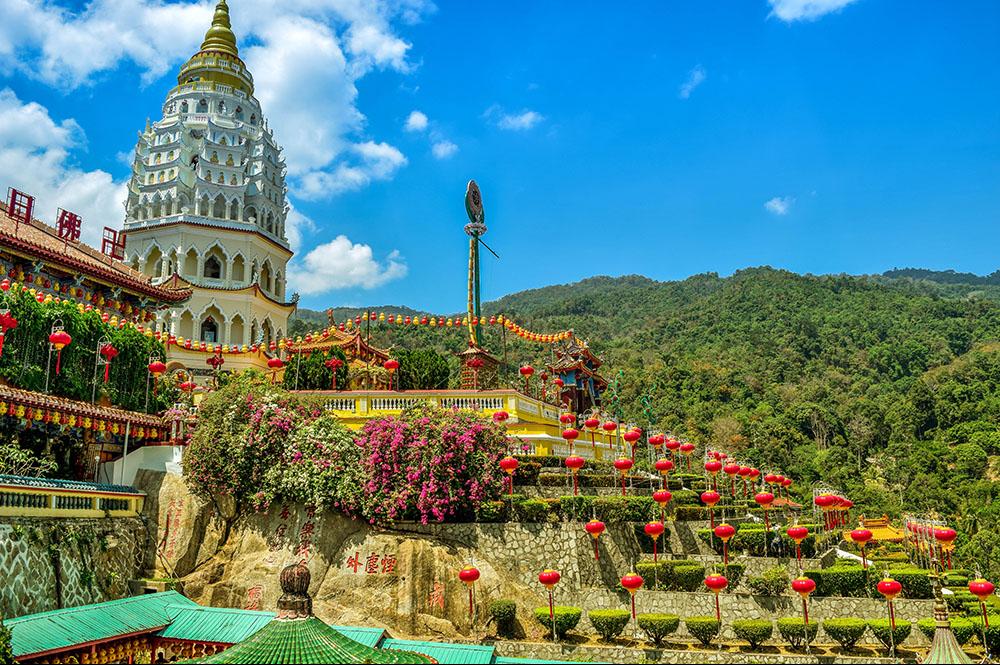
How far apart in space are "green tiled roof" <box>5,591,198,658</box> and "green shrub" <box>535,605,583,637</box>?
883 cm

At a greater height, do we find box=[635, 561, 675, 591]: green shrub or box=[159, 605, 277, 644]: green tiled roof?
box=[635, 561, 675, 591]: green shrub

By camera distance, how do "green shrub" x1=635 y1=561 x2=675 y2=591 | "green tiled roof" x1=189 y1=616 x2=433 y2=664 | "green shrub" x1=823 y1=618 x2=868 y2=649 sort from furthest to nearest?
"green shrub" x1=635 y1=561 x2=675 y2=591, "green shrub" x1=823 y1=618 x2=868 y2=649, "green tiled roof" x1=189 y1=616 x2=433 y2=664

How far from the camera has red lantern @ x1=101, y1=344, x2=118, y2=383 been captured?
2605 centimetres

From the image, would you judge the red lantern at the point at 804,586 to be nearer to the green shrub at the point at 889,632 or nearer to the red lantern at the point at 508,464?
the green shrub at the point at 889,632

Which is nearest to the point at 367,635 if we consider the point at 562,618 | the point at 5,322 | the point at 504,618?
the point at 504,618

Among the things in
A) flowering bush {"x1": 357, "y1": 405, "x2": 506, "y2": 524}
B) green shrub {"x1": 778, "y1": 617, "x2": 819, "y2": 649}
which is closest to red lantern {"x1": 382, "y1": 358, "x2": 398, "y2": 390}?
A: flowering bush {"x1": 357, "y1": 405, "x2": 506, "y2": 524}

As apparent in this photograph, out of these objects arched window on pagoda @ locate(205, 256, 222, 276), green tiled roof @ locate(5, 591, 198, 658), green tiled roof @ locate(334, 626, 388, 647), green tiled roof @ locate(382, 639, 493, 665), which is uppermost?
arched window on pagoda @ locate(205, 256, 222, 276)

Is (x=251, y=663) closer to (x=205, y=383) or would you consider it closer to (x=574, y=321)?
(x=205, y=383)

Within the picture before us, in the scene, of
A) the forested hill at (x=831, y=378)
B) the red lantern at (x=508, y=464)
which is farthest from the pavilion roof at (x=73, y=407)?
the forested hill at (x=831, y=378)

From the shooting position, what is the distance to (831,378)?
8838cm

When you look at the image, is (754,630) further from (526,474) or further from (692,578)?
(526,474)

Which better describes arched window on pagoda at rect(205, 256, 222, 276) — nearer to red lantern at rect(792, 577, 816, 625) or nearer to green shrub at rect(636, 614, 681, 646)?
green shrub at rect(636, 614, 681, 646)

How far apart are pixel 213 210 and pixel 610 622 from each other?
3540 centimetres

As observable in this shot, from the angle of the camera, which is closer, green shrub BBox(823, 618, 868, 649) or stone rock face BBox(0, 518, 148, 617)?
stone rock face BBox(0, 518, 148, 617)
